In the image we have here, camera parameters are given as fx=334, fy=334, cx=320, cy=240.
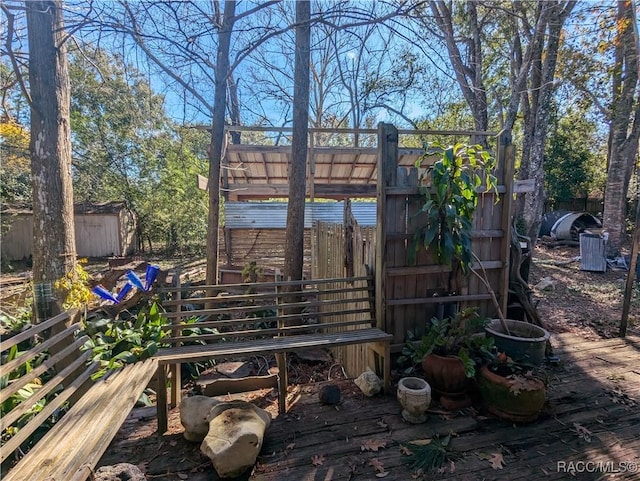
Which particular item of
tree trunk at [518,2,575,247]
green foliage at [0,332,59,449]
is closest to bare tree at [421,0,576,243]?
tree trunk at [518,2,575,247]

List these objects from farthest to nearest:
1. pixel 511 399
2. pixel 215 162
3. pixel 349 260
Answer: pixel 215 162
pixel 349 260
pixel 511 399

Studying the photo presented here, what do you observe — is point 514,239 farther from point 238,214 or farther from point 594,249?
point 594,249

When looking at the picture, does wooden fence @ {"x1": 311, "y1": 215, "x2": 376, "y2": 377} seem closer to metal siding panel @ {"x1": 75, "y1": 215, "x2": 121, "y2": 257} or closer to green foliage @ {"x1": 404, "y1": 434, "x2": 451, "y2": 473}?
green foliage @ {"x1": 404, "y1": 434, "x2": 451, "y2": 473}

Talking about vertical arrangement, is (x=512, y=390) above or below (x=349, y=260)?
below

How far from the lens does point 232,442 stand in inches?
82.1

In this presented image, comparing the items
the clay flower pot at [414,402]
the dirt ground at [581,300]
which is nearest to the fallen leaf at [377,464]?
the clay flower pot at [414,402]

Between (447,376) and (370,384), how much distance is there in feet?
2.23

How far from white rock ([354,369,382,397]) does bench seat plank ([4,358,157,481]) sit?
1.80m

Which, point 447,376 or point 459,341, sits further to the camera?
point 459,341

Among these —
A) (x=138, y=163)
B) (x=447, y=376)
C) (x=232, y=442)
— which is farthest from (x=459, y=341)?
(x=138, y=163)

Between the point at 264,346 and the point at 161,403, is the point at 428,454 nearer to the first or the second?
the point at 264,346

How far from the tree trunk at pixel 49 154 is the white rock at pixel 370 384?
2.82m

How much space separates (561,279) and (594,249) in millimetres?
1530

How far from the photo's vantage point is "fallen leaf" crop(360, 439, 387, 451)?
93.0 inches
